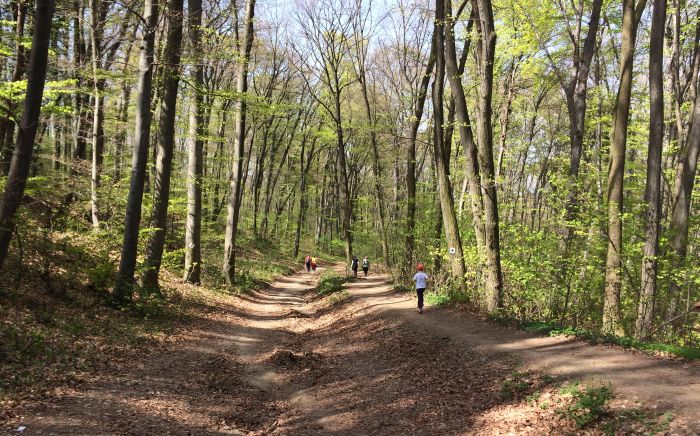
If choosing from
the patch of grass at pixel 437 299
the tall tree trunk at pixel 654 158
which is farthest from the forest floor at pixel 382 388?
the tall tree trunk at pixel 654 158

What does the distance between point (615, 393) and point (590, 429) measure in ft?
2.68

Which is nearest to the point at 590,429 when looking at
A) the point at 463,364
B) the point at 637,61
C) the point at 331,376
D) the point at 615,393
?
the point at 615,393

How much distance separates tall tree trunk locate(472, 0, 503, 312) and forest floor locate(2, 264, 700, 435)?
3.87 feet

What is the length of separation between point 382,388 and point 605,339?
172 inches

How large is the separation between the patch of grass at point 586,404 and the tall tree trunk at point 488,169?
19.7 ft

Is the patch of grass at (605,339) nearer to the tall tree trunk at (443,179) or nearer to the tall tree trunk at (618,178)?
the tall tree trunk at (618,178)

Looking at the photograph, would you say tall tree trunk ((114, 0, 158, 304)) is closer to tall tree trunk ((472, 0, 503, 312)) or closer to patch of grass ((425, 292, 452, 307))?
tall tree trunk ((472, 0, 503, 312))

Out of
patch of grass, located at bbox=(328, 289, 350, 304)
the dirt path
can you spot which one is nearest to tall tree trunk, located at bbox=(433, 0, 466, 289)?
the dirt path

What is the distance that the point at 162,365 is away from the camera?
8094 millimetres

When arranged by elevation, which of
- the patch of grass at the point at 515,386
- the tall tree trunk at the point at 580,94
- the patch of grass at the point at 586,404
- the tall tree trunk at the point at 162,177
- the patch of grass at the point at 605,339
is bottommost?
the patch of grass at the point at 515,386

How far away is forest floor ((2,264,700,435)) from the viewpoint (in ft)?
17.6

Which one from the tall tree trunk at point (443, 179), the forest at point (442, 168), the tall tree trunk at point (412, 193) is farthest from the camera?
the tall tree trunk at point (412, 193)

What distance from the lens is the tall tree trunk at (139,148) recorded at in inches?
410

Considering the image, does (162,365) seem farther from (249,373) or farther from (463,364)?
(463,364)
